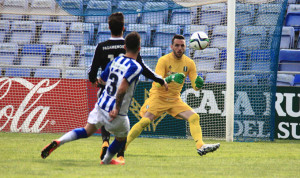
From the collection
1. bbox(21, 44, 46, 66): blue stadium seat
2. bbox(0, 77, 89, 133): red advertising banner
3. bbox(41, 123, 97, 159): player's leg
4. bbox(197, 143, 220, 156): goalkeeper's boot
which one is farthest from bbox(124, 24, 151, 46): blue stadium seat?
bbox(41, 123, 97, 159): player's leg

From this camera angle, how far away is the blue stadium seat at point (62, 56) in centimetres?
1277

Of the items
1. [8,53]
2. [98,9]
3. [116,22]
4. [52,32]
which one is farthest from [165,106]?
[98,9]

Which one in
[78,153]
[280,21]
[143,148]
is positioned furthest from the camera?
[280,21]

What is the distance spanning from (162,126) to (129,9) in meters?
3.30

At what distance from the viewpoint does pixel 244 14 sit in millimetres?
11812

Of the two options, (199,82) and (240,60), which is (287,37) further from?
(199,82)

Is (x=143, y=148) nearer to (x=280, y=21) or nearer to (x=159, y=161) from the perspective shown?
(x=159, y=161)

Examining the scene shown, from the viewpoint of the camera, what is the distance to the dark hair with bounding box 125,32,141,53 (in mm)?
6078

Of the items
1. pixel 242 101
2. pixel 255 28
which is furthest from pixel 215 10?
pixel 242 101

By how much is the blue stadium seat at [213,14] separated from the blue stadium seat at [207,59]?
2.17 feet

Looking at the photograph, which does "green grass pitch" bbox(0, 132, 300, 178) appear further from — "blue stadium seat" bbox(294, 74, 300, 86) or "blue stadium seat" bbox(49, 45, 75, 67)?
"blue stadium seat" bbox(294, 74, 300, 86)

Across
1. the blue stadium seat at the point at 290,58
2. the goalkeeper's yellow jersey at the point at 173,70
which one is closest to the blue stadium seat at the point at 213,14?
the blue stadium seat at the point at 290,58

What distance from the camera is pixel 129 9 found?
13570mm

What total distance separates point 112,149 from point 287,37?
365 inches
